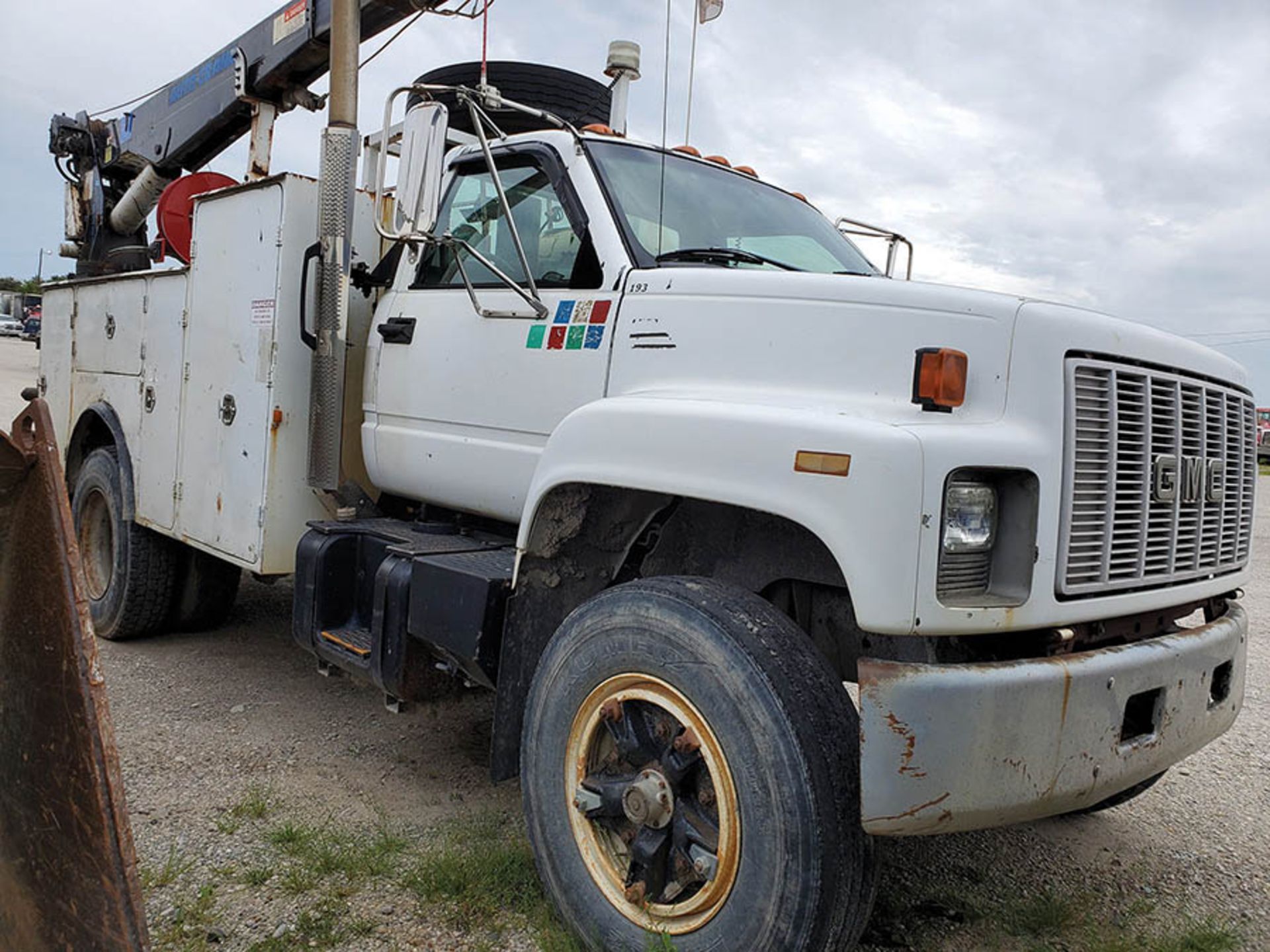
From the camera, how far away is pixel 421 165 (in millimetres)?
3188

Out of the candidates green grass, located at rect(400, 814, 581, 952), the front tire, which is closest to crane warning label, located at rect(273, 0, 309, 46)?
green grass, located at rect(400, 814, 581, 952)

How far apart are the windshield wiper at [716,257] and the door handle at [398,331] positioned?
3.96ft

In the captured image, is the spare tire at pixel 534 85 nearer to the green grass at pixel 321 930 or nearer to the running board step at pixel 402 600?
the running board step at pixel 402 600

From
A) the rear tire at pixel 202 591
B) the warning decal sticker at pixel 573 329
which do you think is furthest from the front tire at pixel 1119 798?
the rear tire at pixel 202 591

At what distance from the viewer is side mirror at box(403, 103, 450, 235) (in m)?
3.12

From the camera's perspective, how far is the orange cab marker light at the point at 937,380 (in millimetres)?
2361

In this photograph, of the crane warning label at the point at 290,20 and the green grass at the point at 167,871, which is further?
the crane warning label at the point at 290,20

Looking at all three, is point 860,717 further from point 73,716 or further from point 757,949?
point 73,716

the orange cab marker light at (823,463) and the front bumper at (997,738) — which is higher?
the orange cab marker light at (823,463)

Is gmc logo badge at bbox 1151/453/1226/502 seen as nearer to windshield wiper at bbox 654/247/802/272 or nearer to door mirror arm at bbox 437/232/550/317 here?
windshield wiper at bbox 654/247/802/272

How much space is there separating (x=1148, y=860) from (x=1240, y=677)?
0.97 m

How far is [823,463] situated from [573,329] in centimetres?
126

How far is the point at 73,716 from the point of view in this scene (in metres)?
2.25

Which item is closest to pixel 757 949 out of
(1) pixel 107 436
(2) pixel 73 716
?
(2) pixel 73 716
